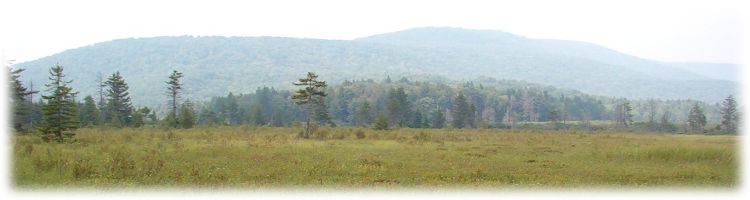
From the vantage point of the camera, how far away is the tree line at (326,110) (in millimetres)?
45934

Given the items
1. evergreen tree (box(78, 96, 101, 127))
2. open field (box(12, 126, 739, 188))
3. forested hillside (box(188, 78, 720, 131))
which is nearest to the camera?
open field (box(12, 126, 739, 188))

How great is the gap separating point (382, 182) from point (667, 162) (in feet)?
47.3

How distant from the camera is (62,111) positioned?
3366cm

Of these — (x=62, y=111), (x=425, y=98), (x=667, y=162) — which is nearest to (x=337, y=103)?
(x=425, y=98)

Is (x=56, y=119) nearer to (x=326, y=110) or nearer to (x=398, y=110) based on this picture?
(x=326, y=110)

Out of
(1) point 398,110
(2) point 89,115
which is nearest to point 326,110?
(1) point 398,110

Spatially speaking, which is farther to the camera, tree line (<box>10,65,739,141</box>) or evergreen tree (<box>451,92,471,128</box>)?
evergreen tree (<box>451,92,471,128</box>)

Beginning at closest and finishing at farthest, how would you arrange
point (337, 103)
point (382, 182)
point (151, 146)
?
point (382, 182)
point (151, 146)
point (337, 103)

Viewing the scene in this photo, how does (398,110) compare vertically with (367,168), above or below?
above

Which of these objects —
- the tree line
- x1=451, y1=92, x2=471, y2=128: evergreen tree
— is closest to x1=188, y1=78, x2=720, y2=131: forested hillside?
x1=451, y1=92, x2=471, y2=128: evergreen tree

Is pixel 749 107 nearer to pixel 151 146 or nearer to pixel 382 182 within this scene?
pixel 382 182

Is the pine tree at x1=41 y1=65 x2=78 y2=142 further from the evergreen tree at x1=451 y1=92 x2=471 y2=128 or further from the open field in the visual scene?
the evergreen tree at x1=451 y1=92 x2=471 y2=128

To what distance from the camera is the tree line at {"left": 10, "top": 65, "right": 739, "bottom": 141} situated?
151 feet

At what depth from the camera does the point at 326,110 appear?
9331 centimetres
